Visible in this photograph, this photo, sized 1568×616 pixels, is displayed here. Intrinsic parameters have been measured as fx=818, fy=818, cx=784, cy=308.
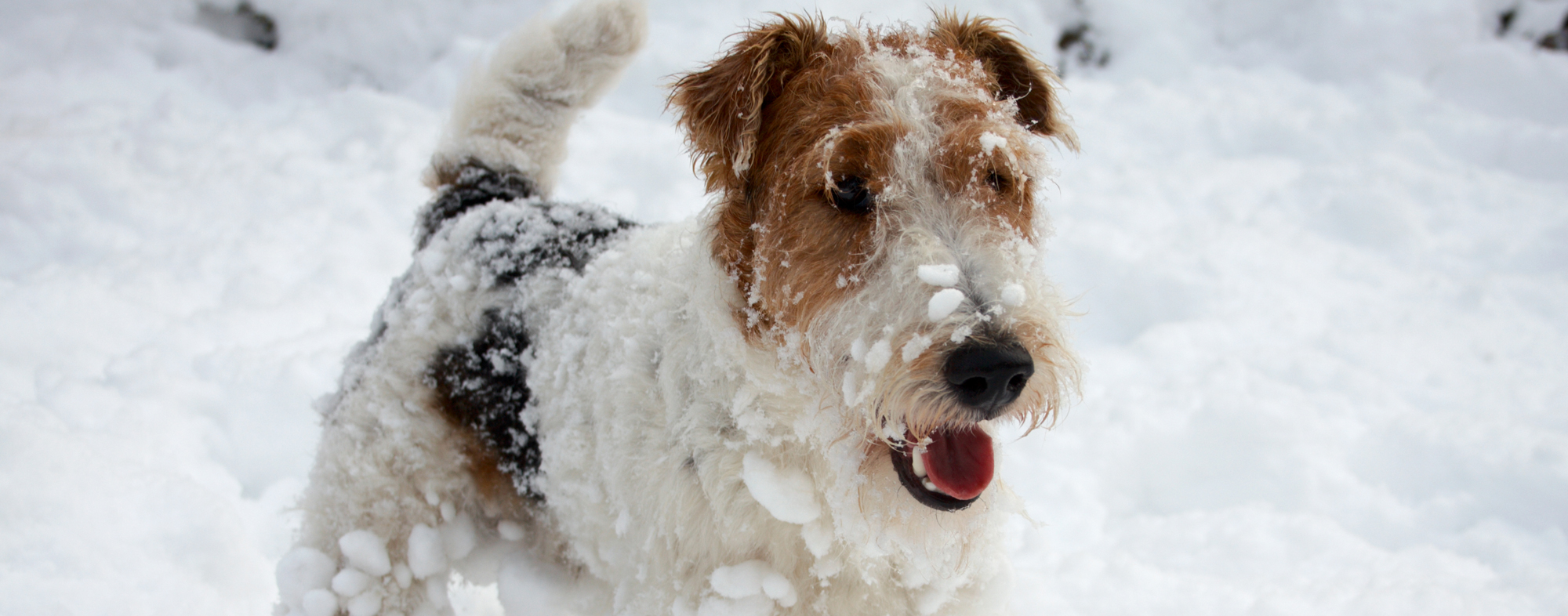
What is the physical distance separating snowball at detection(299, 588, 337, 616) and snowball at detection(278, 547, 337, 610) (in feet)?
0.08

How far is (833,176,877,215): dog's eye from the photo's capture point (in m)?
1.81

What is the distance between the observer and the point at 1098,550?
3.41 metres

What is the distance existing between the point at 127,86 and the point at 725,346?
22.8ft

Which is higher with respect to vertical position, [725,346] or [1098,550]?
[725,346]

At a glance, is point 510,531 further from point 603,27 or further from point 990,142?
point 990,142

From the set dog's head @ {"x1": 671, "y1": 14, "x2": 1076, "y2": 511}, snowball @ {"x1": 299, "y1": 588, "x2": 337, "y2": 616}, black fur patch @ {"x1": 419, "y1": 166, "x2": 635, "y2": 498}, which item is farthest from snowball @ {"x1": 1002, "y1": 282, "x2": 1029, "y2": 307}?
snowball @ {"x1": 299, "y1": 588, "x2": 337, "y2": 616}

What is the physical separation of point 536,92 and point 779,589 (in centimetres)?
211

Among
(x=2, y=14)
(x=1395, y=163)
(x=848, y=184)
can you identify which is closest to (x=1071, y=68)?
(x=1395, y=163)

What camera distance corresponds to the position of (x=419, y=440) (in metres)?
2.62

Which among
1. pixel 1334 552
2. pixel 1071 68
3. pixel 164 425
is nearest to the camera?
pixel 1334 552

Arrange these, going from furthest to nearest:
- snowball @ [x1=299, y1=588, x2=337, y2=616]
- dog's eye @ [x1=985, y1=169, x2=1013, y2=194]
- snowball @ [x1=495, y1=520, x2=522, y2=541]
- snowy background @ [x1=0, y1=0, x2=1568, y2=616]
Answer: snowy background @ [x1=0, y1=0, x2=1568, y2=616]
snowball @ [x1=495, y1=520, x2=522, y2=541]
snowball @ [x1=299, y1=588, x2=337, y2=616]
dog's eye @ [x1=985, y1=169, x2=1013, y2=194]

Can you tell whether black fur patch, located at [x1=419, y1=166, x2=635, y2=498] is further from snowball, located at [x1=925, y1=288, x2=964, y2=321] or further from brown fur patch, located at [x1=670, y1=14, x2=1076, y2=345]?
snowball, located at [x1=925, y1=288, x2=964, y2=321]

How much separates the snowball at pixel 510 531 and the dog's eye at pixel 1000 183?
6.31ft

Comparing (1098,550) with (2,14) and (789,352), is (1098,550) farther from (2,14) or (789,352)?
(2,14)
